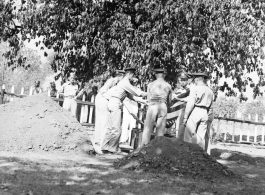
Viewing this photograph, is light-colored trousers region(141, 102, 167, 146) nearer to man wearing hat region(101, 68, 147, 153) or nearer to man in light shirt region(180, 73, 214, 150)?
man wearing hat region(101, 68, 147, 153)

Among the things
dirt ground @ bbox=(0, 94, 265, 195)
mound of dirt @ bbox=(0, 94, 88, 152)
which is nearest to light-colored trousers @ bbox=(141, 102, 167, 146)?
dirt ground @ bbox=(0, 94, 265, 195)

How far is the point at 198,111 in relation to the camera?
9484 mm

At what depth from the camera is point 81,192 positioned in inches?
185

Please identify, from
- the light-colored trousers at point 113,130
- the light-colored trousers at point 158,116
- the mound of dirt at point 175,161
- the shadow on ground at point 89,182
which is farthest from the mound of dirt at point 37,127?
the mound of dirt at point 175,161

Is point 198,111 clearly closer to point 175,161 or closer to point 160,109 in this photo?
point 160,109

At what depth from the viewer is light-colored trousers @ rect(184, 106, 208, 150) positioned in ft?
31.0

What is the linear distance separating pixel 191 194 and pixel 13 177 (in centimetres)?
246

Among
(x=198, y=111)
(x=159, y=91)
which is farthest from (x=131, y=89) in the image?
(x=198, y=111)

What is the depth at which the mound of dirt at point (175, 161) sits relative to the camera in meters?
6.52

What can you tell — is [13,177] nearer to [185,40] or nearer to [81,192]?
[81,192]

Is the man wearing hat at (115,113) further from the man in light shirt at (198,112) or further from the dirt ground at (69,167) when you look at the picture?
the man in light shirt at (198,112)

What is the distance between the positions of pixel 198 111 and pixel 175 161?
2977 millimetres

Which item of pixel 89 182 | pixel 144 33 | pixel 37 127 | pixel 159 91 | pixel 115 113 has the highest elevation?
pixel 144 33

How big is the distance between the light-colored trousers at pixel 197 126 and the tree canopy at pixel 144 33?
4.64m
